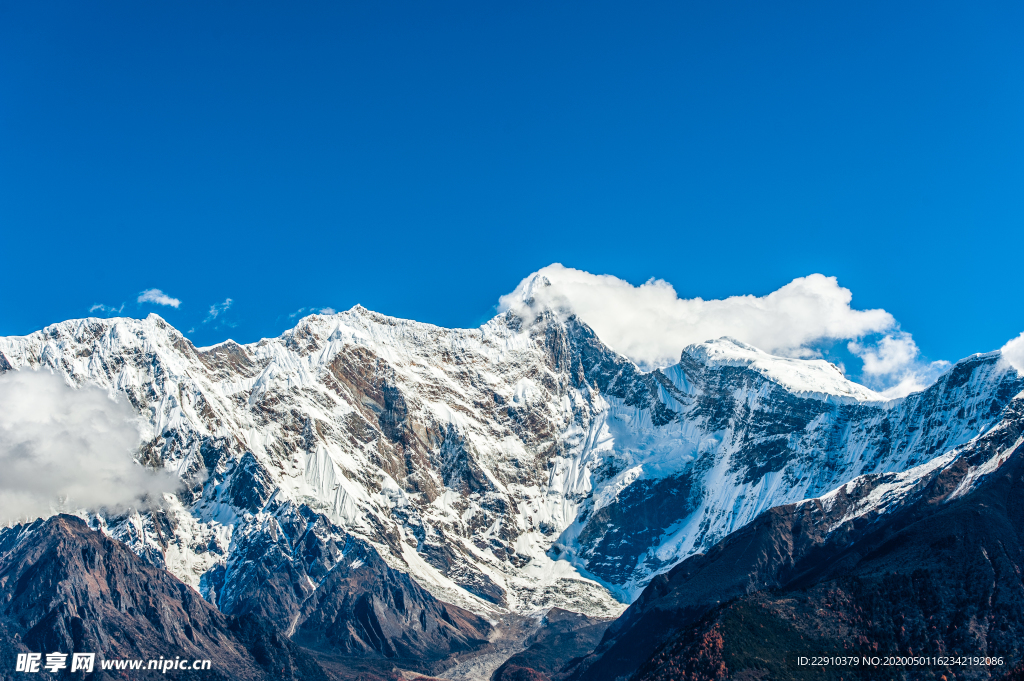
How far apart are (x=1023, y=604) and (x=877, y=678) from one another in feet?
121

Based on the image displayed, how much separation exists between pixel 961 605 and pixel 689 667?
189 ft

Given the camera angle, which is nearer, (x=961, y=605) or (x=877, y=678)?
(x=877, y=678)

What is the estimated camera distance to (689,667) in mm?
199250

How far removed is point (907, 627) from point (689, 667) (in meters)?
45.6

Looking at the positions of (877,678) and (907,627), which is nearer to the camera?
(877,678)

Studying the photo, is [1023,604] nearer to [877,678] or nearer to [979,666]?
[979,666]

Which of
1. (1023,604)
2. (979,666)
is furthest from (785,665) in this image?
(1023,604)

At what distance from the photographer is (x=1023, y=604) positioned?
197 metres

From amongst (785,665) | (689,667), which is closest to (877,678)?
(785,665)

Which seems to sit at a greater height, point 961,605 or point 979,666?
point 961,605

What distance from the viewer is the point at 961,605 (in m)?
200

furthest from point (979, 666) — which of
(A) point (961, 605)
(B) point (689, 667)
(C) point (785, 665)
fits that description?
(B) point (689, 667)

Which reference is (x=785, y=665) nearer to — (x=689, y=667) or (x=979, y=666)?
(x=689, y=667)

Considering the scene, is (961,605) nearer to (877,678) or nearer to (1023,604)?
(1023,604)
